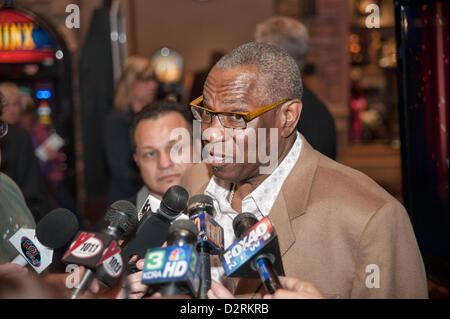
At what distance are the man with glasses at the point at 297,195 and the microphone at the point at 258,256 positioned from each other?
0.80 feet

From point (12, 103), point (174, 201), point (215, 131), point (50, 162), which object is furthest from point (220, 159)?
point (50, 162)

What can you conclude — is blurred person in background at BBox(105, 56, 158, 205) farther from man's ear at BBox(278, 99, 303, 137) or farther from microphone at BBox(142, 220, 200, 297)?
microphone at BBox(142, 220, 200, 297)

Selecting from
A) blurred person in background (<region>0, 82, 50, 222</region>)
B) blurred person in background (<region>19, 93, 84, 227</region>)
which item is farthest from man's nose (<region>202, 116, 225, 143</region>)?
blurred person in background (<region>19, 93, 84, 227</region>)

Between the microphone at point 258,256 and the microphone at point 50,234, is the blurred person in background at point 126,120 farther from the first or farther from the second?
the microphone at point 258,256

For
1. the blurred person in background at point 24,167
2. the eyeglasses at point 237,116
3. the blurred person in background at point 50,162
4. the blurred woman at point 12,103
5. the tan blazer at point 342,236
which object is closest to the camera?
the tan blazer at point 342,236

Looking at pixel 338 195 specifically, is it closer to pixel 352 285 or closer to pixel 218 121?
pixel 352 285

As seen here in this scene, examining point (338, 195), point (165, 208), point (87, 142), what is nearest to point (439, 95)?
point (338, 195)

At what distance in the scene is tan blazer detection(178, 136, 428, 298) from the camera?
1316 millimetres

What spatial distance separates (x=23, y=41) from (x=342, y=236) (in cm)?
605

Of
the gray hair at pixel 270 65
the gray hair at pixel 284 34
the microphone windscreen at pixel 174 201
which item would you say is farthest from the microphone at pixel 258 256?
the gray hair at pixel 284 34

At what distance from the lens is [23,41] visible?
6512mm

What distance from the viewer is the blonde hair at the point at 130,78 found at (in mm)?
4098

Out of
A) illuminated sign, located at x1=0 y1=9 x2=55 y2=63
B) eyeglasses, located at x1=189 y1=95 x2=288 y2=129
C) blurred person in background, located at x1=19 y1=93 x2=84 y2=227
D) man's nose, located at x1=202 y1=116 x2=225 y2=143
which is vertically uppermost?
illuminated sign, located at x1=0 y1=9 x2=55 y2=63
